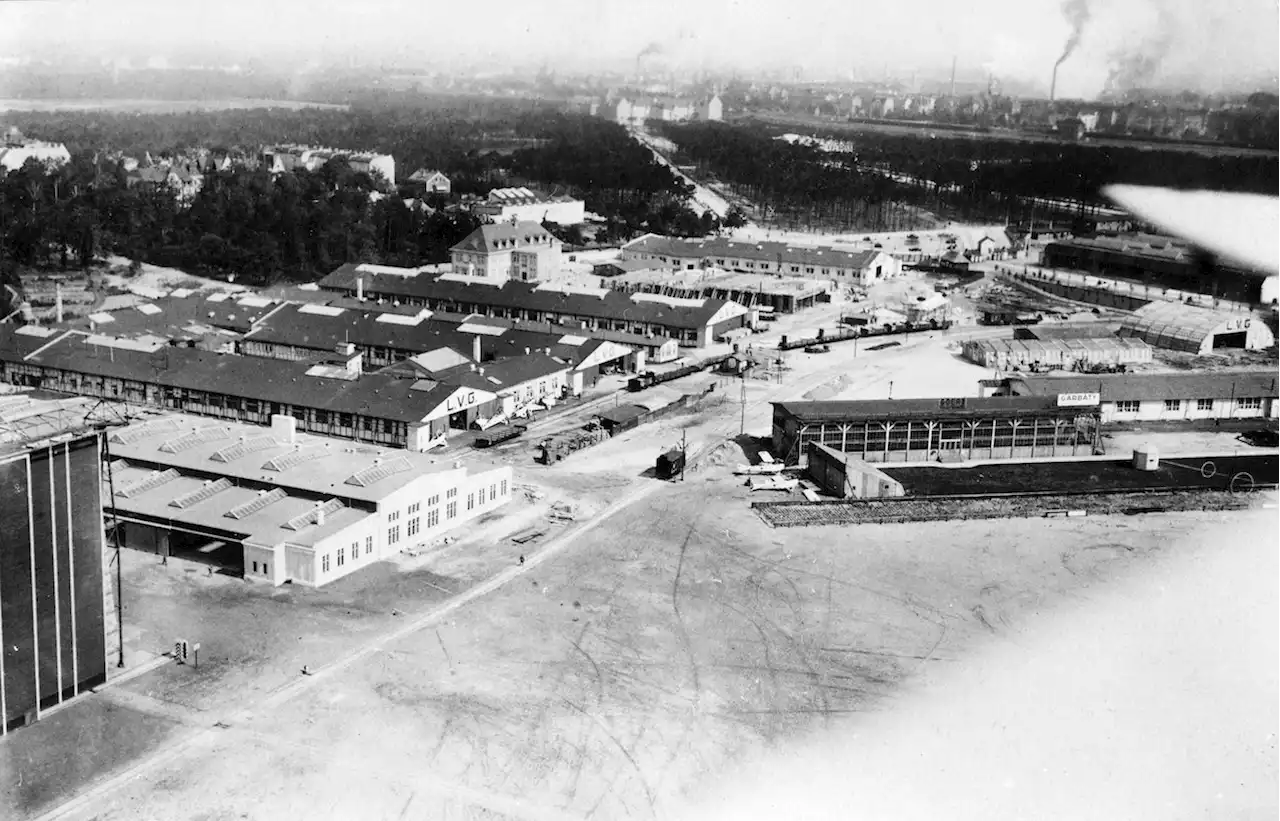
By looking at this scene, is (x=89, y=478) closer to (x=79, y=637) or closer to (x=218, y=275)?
(x=79, y=637)

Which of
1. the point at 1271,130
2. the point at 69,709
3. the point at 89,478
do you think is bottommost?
the point at 69,709

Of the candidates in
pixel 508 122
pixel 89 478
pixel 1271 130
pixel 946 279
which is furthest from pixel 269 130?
pixel 89 478

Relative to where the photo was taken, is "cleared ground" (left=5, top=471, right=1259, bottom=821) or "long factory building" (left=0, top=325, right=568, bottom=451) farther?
"long factory building" (left=0, top=325, right=568, bottom=451)

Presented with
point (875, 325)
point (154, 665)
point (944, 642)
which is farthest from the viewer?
point (875, 325)

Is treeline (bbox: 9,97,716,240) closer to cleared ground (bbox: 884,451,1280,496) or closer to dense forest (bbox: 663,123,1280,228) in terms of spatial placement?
dense forest (bbox: 663,123,1280,228)

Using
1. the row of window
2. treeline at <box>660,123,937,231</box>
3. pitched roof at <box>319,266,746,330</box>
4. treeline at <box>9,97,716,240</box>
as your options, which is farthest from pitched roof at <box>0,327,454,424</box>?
treeline at <box>660,123,937,231</box>

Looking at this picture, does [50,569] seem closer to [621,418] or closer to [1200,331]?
[621,418]

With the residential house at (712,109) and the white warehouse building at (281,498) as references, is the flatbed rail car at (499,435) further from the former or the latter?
the residential house at (712,109)
